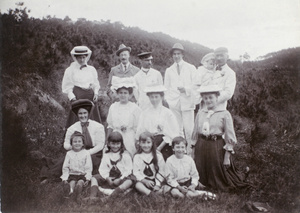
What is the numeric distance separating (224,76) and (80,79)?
2512 millimetres

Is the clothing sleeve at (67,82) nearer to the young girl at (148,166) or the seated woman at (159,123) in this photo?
the seated woman at (159,123)

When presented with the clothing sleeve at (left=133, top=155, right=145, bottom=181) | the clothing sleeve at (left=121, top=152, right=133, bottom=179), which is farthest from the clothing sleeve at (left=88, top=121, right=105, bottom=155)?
the clothing sleeve at (left=133, top=155, right=145, bottom=181)

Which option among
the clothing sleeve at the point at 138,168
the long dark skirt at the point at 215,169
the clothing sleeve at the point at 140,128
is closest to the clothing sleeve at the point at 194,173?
the long dark skirt at the point at 215,169

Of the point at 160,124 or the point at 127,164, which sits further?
the point at 160,124

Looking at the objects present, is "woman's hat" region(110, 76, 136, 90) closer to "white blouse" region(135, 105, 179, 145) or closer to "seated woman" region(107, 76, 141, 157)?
"seated woman" region(107, 76, 141, 157)

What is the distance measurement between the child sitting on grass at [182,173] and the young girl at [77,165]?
1.29m

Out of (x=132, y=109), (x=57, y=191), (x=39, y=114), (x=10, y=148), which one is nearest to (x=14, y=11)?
(x=39, y=114)

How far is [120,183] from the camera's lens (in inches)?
207

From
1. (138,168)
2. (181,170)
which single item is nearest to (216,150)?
(181,170)

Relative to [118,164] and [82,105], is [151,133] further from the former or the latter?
[82,105]

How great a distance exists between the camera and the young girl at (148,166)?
17.1ft

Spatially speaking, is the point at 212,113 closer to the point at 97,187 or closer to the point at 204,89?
the point at 204,89

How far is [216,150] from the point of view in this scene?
17.6 feet

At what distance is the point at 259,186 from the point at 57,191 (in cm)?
319
